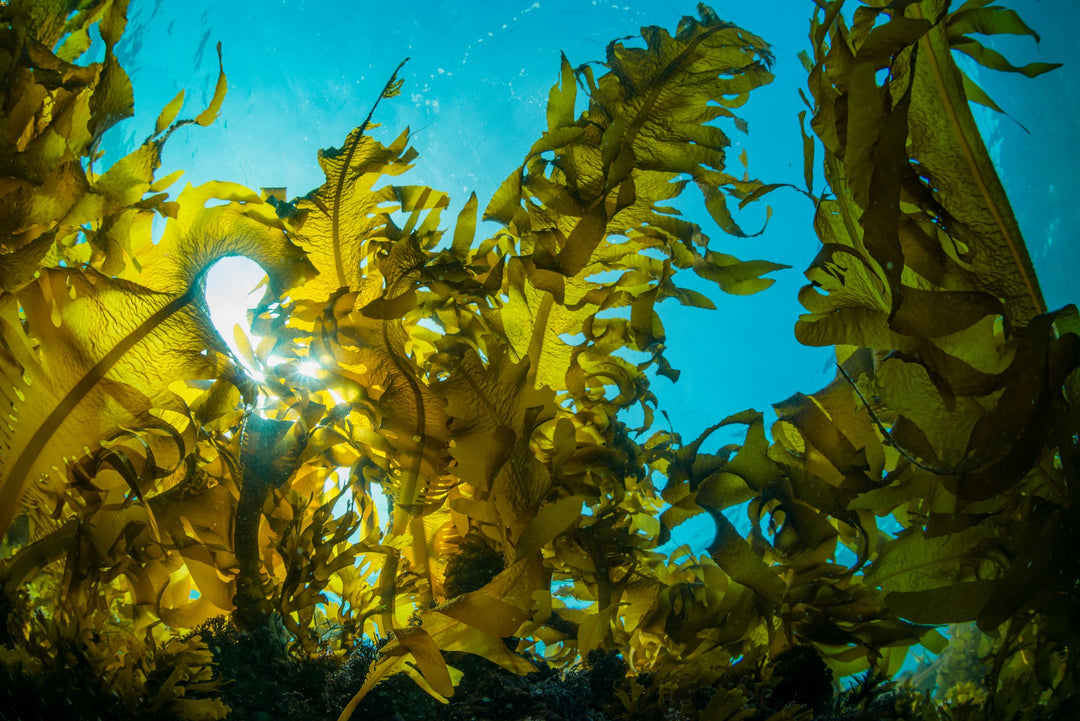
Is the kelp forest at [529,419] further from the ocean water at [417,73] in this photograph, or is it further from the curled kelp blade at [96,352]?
the ocean water at [417,73]

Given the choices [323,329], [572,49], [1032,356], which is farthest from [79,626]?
[572,49]

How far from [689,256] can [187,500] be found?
4.33 ft

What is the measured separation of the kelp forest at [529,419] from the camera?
2.82 feet

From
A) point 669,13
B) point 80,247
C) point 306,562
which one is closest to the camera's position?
point 306,562

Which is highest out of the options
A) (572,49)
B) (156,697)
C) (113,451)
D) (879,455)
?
(572,49)

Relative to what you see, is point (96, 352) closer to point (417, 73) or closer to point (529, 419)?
point (529, 419)

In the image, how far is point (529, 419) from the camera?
3.30ft

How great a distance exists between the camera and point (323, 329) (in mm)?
1147

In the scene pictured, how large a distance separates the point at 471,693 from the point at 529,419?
0.60 meters

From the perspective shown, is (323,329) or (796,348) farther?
(796,348)

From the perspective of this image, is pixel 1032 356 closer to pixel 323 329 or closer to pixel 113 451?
pixel 323 329

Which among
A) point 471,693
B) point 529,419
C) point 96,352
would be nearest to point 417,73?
point 96,352

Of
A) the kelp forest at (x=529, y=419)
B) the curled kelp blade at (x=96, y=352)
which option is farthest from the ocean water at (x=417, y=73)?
the curled kelp blade at (x=96, y=352)

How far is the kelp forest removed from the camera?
2.82ft
